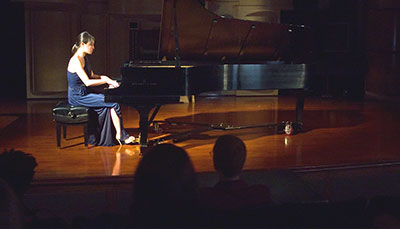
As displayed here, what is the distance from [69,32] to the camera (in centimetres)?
953

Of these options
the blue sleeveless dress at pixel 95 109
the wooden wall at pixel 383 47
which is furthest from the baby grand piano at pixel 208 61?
the wooden wall at pixel 383 47

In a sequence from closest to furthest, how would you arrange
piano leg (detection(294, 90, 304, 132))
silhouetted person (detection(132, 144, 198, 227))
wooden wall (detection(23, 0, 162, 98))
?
1. silhouetted person (detection(132, 144, 198, 227))
2. piano leg (detection(294, 90, 304, 132))
3. wooden wall (detection(23, 0, 162, 98))

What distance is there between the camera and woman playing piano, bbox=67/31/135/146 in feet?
17.5

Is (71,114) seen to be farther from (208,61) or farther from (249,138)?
(249,138)

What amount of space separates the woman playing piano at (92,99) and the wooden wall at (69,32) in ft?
13.6

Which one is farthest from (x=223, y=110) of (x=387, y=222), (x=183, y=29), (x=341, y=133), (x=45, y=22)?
(x=387, y=222)

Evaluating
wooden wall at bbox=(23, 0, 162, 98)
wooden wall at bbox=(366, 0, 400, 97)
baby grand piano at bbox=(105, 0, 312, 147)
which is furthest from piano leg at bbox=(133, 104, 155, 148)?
wooden wall at bbox=(366, 0, 400, 97)

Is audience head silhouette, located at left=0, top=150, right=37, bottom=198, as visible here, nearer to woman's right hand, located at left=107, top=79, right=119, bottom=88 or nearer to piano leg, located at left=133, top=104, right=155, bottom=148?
Result: piano leg, located at left=133, top=104, right=155, bottom=148

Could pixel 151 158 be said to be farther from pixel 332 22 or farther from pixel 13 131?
pixel 332 22

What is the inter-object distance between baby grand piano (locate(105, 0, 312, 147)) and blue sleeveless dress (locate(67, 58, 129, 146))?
1.31 feet

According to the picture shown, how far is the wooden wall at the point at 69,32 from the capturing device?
9375mm

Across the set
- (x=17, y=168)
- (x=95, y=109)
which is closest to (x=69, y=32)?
(x=95, y=109)

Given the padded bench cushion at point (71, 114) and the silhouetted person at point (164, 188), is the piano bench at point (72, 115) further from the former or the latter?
the silhouetted person at point (164, 188)

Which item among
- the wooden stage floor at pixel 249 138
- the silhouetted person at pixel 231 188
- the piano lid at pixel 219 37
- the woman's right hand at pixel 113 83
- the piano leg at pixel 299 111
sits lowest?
the wooden stage floor at pixel 249 138
